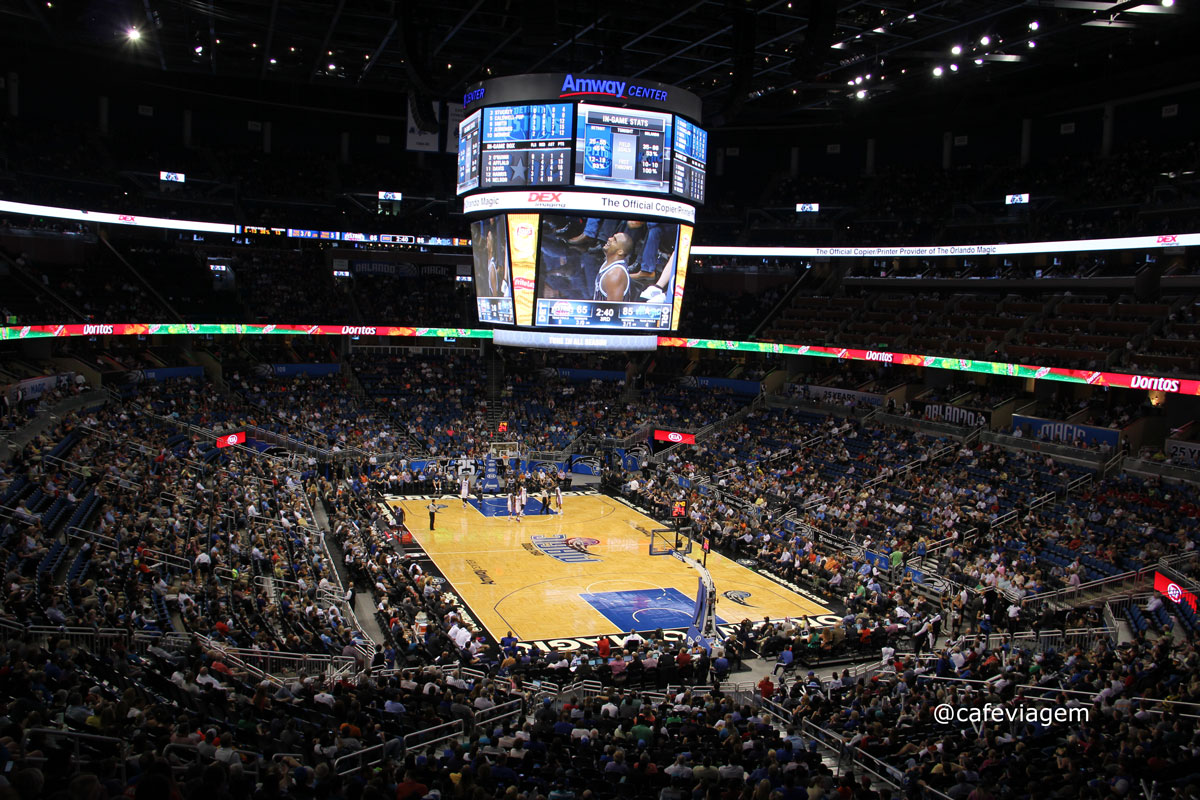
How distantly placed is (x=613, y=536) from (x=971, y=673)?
15.5 meters

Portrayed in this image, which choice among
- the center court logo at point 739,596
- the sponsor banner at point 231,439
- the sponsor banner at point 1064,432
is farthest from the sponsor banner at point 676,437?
the sponsor banner at point 231,439

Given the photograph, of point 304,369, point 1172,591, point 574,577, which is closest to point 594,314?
point 574,577

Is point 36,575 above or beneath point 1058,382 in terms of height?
beneath

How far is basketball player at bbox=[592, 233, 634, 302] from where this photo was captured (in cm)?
2370

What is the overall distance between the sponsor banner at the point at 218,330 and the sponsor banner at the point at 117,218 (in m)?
5.14

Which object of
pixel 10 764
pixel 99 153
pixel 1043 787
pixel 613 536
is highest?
pixel 99 153

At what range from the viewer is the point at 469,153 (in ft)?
78.5

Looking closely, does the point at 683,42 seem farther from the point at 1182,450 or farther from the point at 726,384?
the point at 1182,450

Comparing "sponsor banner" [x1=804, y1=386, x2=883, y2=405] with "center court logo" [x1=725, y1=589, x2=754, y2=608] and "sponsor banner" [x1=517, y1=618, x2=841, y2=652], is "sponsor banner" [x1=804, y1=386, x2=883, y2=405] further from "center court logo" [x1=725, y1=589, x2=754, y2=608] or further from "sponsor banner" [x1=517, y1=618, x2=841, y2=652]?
"sponsor banner" [x1=517, y1=618, x2=841, y2=652]

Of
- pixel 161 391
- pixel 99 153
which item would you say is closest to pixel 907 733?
pixel 161 391

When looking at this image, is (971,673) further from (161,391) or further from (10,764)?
(161,391)

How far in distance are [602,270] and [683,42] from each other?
12674 millimetres

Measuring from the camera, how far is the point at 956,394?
37.4m

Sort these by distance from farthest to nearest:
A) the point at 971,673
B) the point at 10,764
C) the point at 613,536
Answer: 1. the point at 613,536
2. the point at 971,673
3. the point at 10,764
